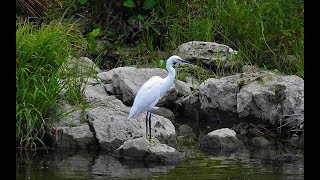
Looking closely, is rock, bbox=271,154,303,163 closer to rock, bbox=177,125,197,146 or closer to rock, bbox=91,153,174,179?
rock, bbox=91,153,174,179

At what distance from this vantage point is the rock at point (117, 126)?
31.1 feet

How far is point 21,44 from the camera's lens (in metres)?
9.90

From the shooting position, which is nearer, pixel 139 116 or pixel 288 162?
pixel 288 162

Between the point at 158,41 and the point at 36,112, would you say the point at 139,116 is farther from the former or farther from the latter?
the point at 158,41

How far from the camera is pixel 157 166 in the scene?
865 centimetres

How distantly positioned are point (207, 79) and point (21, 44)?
2.93 metres

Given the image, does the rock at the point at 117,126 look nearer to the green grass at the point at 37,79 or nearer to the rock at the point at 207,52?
the green grass at the point at 37,79

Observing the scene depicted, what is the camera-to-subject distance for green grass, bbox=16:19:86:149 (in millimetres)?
9509

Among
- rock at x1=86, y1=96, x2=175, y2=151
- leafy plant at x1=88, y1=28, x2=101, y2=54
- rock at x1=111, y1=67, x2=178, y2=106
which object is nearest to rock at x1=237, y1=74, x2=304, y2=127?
rock at x1=111, y1=67, x2=178, y2=106

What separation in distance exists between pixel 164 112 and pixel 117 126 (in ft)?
4.99

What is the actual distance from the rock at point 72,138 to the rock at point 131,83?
136 centimetres

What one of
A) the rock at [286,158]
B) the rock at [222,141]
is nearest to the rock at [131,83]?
the rock at [222,141]

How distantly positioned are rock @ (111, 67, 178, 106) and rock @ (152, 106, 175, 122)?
0.19 m
